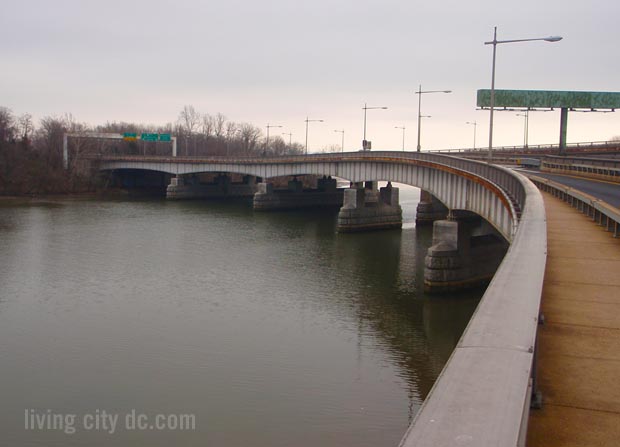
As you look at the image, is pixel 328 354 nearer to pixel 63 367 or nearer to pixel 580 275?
pixel 63 367

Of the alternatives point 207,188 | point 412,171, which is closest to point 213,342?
point 412,171

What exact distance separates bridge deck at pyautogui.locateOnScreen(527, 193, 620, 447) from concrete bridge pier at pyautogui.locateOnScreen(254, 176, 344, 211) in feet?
230

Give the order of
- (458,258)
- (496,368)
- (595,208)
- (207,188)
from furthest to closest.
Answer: (207,188)
(458,258)
(595,208)
(496,368)

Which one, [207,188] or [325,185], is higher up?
[325,185]

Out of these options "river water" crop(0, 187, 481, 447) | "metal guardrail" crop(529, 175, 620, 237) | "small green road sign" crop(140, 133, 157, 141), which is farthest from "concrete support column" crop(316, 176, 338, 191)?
"metal guardrail" crop(529, 175, 620, 237)

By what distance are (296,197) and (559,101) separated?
3565 cm

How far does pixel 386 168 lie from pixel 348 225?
6270 mm

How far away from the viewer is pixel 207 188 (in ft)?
337

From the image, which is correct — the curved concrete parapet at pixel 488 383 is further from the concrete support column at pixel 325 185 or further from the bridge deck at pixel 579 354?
the concrete support column at pixel 325 185

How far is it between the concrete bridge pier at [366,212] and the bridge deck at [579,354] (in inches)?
1906


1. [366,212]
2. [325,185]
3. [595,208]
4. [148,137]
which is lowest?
[366,212]

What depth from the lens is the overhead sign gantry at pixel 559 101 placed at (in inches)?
3164

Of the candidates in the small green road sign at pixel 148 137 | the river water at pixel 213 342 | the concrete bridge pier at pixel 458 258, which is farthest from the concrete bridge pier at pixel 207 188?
the concrete bridge pier at pixel 458 258

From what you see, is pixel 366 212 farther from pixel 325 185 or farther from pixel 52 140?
pixel 52 140
